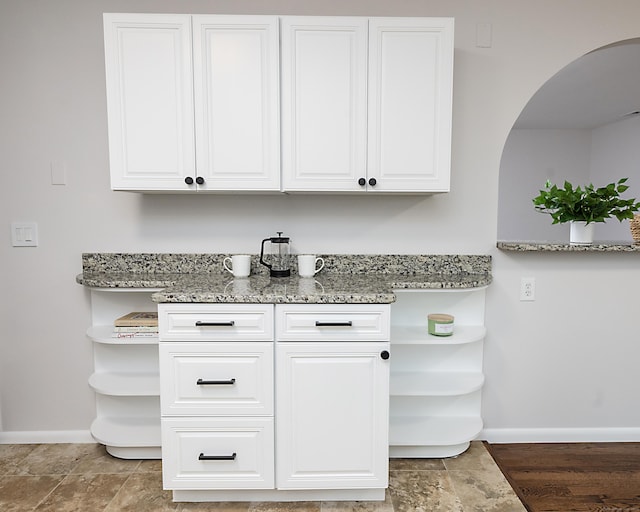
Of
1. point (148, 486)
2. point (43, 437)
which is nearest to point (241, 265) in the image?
point (148, 486)

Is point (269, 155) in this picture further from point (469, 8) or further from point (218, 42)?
point (469, 8)

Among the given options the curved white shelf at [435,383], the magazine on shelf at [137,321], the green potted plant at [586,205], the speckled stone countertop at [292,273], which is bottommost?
the curved white shelf at [435,383]

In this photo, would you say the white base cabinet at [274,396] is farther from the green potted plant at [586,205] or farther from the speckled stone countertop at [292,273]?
the green potted plant at [586,205]

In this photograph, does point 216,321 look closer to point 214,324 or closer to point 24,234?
point 214,324

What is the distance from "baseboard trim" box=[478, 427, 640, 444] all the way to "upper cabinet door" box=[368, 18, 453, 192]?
4.65 ft

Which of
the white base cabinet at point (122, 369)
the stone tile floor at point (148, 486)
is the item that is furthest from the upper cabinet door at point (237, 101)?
the stone tile floor at point (148, 486)

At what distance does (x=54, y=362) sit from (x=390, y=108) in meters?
2.11

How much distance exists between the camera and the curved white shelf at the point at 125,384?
2045 millimetres

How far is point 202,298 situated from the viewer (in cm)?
168

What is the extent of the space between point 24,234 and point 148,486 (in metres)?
1.38

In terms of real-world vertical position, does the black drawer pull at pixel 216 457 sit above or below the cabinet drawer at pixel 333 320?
below

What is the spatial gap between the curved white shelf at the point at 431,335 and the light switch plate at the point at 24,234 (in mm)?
1868

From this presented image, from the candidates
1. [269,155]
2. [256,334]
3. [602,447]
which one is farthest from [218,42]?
[602,447]

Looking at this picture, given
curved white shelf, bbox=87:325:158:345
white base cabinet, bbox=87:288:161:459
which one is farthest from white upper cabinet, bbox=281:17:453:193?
white base cabinet, bbox=87:288:161:459
